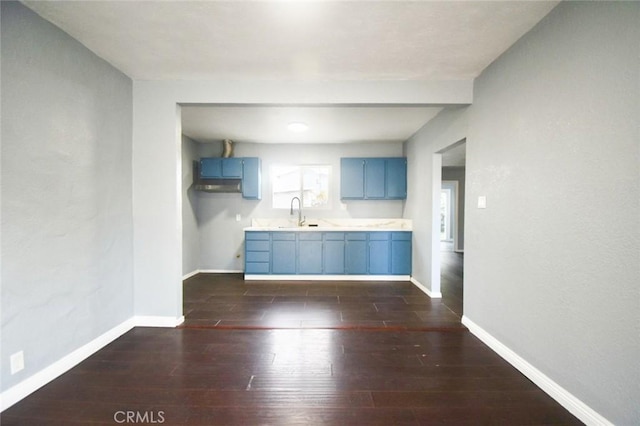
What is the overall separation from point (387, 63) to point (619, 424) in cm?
279

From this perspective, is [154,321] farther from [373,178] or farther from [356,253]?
[373,178]

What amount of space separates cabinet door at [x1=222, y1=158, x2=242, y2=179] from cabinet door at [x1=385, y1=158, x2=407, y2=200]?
2718 mm

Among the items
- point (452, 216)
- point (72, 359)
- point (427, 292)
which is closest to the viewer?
point (72, 359)

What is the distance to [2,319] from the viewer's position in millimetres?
1587

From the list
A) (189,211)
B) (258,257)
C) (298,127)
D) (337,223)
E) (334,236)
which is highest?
(298,127)

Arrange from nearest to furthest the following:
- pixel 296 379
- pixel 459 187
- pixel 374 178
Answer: pixel 296 379 < pixel 374 178 < pixel 459 187

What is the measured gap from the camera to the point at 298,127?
13.0 feet

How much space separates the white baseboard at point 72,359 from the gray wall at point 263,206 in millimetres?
2308

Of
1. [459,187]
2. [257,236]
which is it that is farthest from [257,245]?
[459,187]

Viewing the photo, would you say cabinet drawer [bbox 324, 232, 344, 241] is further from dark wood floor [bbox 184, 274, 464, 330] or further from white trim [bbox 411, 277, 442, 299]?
white trim [bbox 411, 277, 442, 299]

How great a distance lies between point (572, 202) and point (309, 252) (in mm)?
3563

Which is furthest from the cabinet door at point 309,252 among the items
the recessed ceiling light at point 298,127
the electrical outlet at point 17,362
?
the electrical outlet at point 17,362

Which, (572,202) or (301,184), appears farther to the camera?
(301,184)

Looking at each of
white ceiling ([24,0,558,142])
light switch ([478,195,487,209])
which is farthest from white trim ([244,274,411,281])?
white ceiling ([24,0,558,142])
